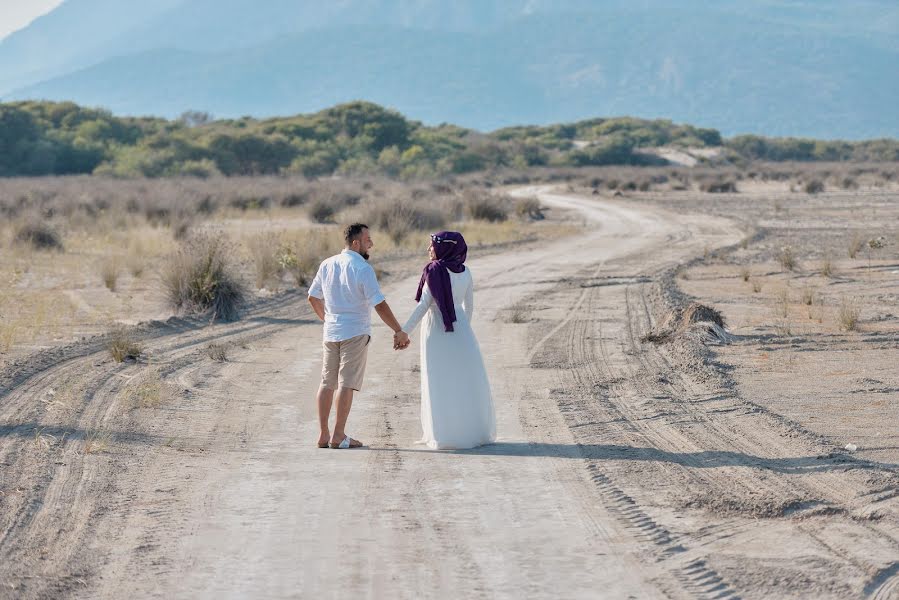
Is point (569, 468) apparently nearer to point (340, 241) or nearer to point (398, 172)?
point (340, 241)

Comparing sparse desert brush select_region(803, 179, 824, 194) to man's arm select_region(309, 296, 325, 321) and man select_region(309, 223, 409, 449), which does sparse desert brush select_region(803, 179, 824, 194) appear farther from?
man select_region(309, 223, 409, 449)

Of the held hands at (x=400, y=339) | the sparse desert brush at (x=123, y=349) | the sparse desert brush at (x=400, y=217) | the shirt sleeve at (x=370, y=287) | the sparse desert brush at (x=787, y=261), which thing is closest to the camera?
the shirt sleeve at (x=370, y=287)

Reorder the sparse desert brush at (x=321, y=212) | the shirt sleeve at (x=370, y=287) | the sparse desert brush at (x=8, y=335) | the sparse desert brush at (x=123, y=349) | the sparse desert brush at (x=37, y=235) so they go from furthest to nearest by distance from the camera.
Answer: the sparse desert brush at (x=321, y=212) → the sparse desert brush at (x=37, y=235) → the sparse desert brush at (x=8, y=335) → the sparse desert brush at (x=123, y=349) → the shirt sleeve at (x=370, y=287)

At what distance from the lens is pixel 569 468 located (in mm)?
8375

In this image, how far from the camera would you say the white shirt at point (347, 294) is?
8742 mm

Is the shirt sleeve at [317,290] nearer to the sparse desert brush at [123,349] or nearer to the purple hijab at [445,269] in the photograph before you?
the purple hijab at [445,269]

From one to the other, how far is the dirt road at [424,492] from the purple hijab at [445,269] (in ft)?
3.46

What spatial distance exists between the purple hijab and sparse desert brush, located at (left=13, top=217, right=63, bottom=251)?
1903cm

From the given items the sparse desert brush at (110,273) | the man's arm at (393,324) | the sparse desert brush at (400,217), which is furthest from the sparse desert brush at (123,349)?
the sparse desert brush at (400,217)

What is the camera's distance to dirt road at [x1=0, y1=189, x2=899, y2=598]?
6164mm

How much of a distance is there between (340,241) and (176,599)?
1960 centimetres

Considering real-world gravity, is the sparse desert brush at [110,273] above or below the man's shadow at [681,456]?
above

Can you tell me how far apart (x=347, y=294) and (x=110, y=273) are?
1240 centimetres

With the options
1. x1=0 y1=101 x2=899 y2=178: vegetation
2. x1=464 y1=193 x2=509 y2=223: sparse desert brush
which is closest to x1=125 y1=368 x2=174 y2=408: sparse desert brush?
x1=464 y1=193 x2=509 y2=223: sparse desert brush
